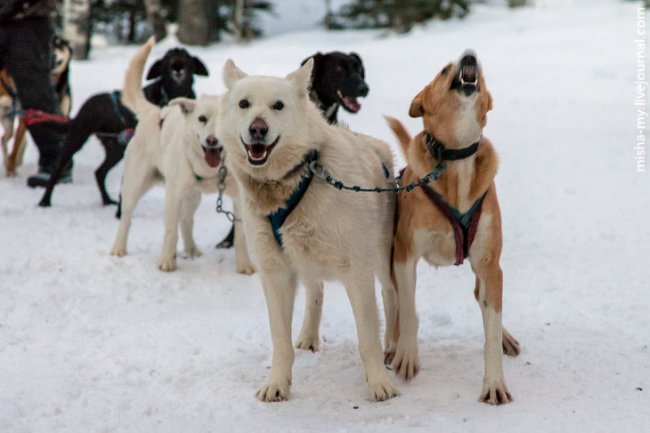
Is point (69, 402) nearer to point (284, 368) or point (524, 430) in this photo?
point (284, 368)

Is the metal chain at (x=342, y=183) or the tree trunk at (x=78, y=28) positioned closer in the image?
the metal chain at (x=342, y=183)

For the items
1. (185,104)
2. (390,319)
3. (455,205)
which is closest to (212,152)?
(185,104)

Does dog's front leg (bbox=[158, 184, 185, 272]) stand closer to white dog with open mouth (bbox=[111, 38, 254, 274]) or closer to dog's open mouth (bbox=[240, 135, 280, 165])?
white dog with open mouth (bbox=[111, 38, 254, 274])

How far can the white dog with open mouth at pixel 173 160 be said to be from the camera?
5.66 m

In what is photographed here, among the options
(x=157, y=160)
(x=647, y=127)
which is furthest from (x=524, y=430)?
(x=647, y=127)

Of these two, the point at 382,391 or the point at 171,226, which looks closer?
the point at 382,391

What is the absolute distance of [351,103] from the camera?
5.84 m

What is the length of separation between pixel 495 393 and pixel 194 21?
15.9 metres

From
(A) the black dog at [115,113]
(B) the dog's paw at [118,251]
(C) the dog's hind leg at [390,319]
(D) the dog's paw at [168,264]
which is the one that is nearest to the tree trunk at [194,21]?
(A) the black dog at [115,113]

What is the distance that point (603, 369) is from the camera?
3.62m

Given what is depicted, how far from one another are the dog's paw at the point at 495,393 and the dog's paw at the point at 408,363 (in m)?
0.38

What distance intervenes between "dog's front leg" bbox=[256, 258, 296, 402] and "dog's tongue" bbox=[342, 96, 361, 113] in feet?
8.19

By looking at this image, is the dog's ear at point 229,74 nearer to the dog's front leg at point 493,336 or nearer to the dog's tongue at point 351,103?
the dog's front leg at point 493,336

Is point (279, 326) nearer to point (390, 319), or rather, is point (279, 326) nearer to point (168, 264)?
point (390, 319)
